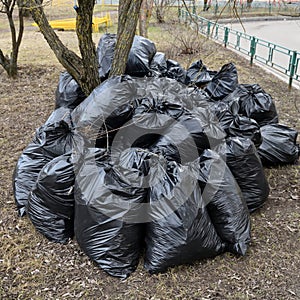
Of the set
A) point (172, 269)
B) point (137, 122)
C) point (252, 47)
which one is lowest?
point (172, 269)

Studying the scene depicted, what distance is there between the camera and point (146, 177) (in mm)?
2418

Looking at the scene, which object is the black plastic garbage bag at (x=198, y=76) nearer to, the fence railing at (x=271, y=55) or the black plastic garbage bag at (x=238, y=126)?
the fence railing at (x=271, y=55)

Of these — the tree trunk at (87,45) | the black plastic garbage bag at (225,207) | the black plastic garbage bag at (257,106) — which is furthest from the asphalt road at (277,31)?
the black plastic garbage bag at (225,207)

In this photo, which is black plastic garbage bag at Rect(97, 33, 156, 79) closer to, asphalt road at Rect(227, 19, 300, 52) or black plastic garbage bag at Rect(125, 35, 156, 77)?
black plastic garbage bag at Rect(125, 35, 156, 77)

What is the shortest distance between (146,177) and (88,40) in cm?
191

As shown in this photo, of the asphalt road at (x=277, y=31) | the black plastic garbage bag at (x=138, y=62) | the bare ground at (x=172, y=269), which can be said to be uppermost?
the black plastic garbage bag at (x=138, y=62)

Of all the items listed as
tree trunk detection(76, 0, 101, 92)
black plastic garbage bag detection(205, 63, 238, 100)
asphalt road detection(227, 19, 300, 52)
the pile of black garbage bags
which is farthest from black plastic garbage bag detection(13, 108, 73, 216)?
asphalt road detection(227, 19, 300, 52)

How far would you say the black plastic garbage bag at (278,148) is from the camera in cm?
357

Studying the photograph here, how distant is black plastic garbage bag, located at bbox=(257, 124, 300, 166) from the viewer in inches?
141

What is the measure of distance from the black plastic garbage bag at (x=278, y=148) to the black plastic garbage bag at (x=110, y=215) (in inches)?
66.3

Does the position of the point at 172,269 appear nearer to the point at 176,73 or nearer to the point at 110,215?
the point at 110,215

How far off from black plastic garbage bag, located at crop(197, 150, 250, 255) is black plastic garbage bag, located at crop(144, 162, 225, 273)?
117 millimetres

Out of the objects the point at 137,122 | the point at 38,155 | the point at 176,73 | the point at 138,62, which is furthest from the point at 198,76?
the point at 38,155

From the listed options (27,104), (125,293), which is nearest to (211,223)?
(125,293)
